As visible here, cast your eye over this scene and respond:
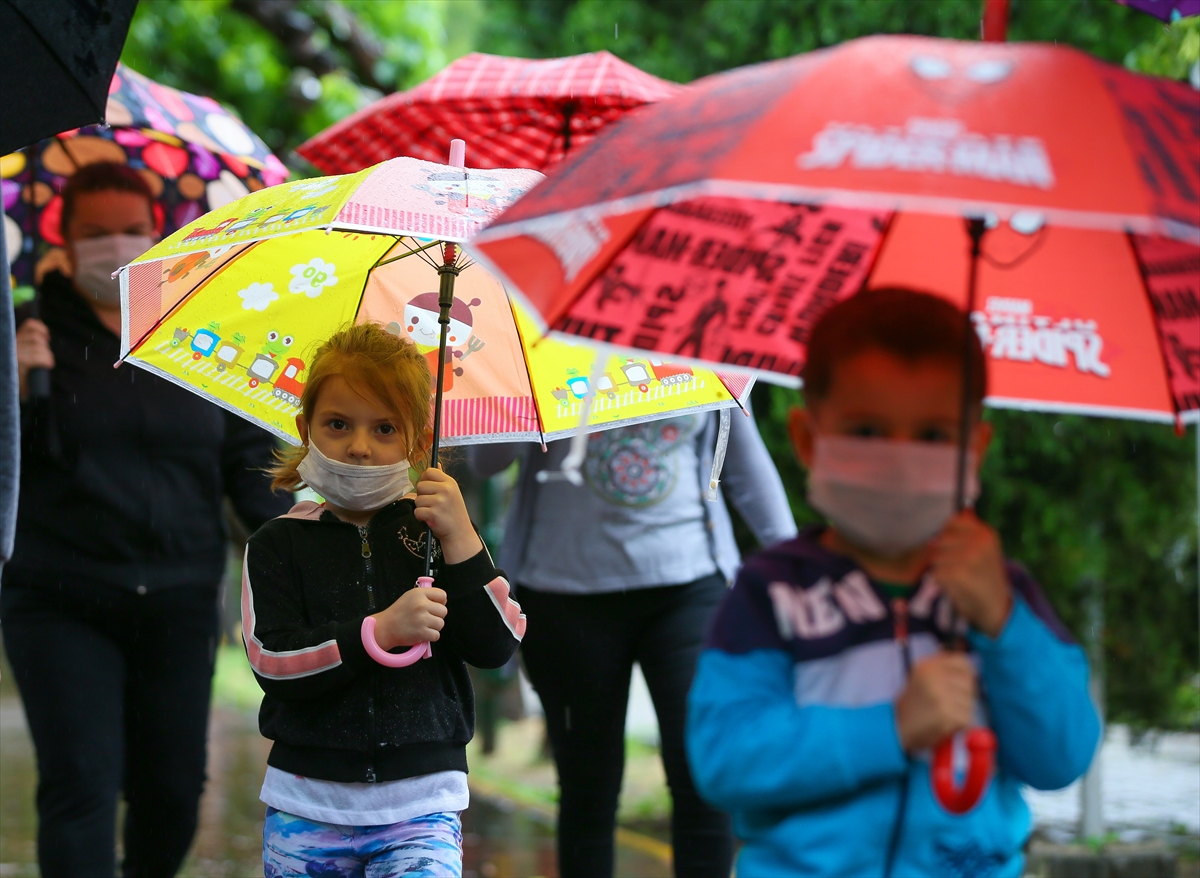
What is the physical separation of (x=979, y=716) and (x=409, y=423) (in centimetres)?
156

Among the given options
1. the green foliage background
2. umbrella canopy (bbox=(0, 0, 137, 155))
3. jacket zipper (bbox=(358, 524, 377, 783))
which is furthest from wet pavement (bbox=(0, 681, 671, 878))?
umbrella canopy (bbox=(0, 0, 137, 155))

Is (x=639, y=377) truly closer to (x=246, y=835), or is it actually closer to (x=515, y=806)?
(x=246, y=835)

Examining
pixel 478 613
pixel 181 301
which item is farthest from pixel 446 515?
pixel 181 301

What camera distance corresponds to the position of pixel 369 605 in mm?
3203

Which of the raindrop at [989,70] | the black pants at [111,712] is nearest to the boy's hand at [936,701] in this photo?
the raindrop at [989,70]

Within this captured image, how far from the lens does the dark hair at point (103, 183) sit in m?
4.38

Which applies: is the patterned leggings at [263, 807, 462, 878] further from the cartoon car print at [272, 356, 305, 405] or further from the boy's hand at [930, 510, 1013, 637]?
the boy's hand at [930, 510, 1013, 637]

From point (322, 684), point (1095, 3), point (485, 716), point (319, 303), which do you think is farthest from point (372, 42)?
point (322, 684)

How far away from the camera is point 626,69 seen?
5281 mm

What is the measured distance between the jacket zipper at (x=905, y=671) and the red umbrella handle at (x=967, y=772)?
0.17 feet

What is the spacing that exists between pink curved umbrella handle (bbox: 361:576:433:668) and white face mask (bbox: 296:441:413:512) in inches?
10.2

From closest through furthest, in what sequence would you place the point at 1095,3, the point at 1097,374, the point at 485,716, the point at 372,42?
the point at 1097,374 < the point at 1095,3 < the point at 485,716 < the point at 372,42

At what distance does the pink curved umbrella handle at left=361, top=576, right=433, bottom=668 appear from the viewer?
300 cm

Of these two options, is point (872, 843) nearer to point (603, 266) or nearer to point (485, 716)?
point (603, 266)
